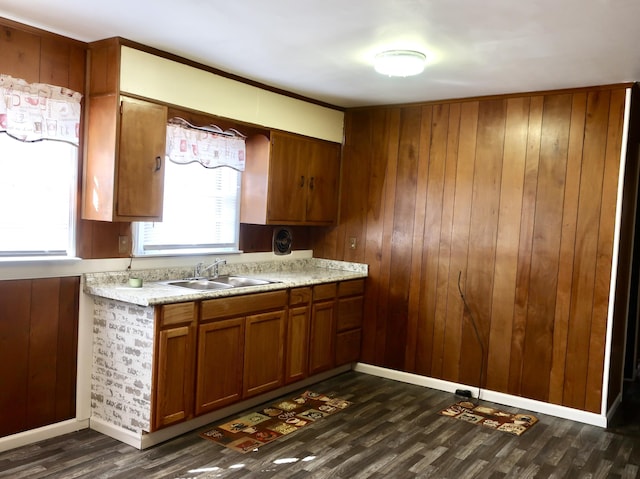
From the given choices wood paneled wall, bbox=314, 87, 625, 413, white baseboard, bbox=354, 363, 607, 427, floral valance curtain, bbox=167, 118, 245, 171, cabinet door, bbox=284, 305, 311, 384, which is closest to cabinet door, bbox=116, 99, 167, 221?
floral valance curtain, bbox=167, 118, 245, 171

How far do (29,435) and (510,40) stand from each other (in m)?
3.42

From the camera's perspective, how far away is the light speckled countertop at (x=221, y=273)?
320 centimetres

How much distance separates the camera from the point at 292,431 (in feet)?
11.5

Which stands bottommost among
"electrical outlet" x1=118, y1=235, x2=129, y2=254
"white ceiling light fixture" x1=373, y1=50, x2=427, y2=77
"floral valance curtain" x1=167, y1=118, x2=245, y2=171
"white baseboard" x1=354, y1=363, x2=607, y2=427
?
"white baseboard" x1=354, y1=363, x2=607, y2=427

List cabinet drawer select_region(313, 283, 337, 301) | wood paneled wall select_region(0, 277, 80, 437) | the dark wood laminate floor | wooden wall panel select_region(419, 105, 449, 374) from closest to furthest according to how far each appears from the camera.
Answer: the dark wood laminate floor < wood paneled wall select_region(0, 277, 80, 437) < cabinet drawer select_region(313, 283, 337, 301) < wooden wall panel select_region(419, 105, 449, 374)

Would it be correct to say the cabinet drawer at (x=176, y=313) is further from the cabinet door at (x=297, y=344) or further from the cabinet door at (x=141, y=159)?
the cabinet door at (x=297, y=344)

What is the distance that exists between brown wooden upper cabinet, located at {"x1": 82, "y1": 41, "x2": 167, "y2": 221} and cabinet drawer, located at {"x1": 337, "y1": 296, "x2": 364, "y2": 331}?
1889 mm

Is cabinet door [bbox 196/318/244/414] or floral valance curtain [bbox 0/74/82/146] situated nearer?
floral valance curtain [bbox 0/74/82/146]

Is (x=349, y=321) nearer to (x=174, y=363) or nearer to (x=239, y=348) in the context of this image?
(x=239, y=348)

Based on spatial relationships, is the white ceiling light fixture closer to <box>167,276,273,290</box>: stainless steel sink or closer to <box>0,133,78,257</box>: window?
<box>167,276,273,290</box>: stainless steel sink

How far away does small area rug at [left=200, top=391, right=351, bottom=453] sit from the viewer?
131 inches

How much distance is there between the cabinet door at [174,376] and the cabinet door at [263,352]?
49cm

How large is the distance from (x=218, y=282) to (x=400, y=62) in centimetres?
201

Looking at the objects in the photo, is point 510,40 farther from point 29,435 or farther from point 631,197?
point 29,435
